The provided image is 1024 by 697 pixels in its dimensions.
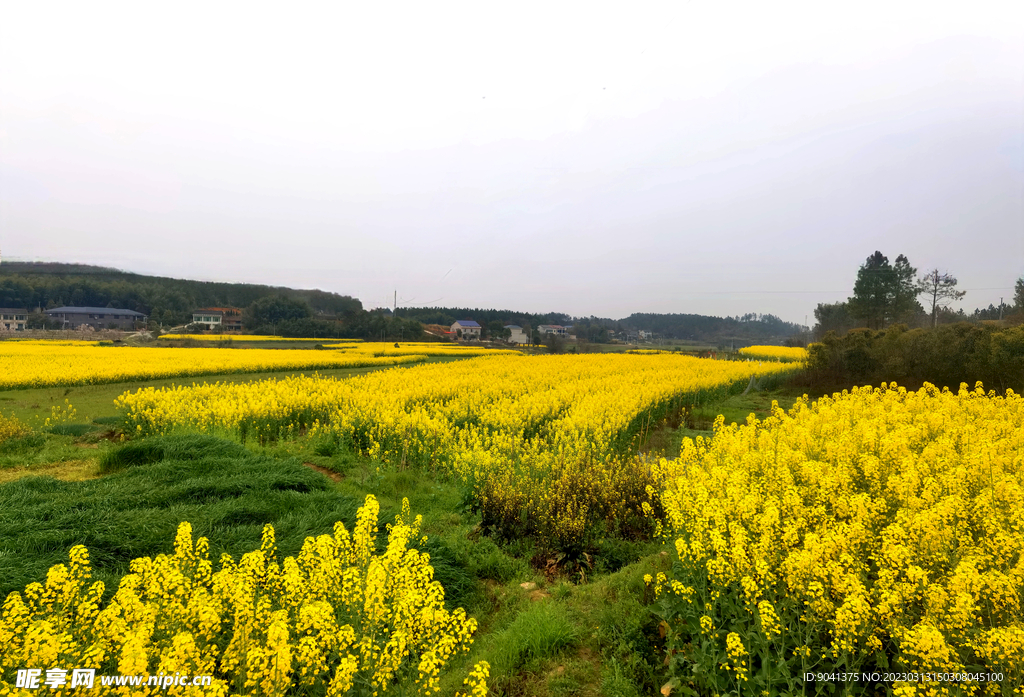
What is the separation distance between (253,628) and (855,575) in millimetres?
3860

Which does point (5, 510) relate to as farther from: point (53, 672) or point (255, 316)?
point (255, 316)

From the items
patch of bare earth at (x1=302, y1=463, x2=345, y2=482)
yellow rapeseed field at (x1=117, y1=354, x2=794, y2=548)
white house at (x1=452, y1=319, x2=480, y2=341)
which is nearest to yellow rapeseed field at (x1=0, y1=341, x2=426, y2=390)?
yellow rapeseed field at (x1=117, y1=354, x2=794, y2=548)

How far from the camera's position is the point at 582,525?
561 centimetres

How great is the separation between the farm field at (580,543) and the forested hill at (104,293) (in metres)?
70.9

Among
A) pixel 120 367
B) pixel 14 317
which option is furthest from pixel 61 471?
pixel 14 317

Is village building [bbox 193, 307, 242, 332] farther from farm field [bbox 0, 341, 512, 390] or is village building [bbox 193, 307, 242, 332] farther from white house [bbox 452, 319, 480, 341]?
farm field [bbox 0, 341, 512, 390]

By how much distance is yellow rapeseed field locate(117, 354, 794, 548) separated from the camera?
Result: 613 centimetres

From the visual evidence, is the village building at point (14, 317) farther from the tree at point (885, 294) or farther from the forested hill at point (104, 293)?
the tree at point (885, 294)

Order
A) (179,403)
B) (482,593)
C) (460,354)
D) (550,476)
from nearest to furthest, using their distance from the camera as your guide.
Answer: (482,593)
(550,476)
(179,403)
(460,354)

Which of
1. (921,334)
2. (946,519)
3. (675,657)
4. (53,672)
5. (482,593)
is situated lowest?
(482,593)

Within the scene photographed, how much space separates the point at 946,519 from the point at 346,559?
475 centimetres

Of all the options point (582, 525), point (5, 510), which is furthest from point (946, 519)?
point (5, 510)

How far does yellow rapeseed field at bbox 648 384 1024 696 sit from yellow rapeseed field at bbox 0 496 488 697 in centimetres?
187

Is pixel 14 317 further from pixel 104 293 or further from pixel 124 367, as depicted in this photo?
pixel 124 367
